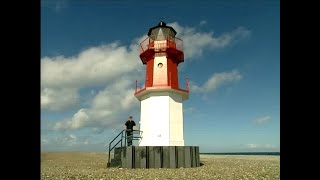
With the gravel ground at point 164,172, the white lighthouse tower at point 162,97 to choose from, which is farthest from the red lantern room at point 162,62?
the gravel ground at point 164,172

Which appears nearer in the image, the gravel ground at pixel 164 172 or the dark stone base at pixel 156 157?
the gravel ground at pixel 164 172

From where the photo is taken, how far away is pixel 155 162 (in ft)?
61.2

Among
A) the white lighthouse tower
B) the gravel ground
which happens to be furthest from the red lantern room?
the gravel ground

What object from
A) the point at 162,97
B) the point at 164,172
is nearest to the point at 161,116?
the point at 162,97

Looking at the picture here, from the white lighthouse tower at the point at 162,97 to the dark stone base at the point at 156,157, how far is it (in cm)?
127

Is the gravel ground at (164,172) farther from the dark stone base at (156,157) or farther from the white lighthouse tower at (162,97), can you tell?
the white lighthouse tower at (162,97)

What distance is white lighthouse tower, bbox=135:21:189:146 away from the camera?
20438mm

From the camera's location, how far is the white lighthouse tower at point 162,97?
2044 centimetres

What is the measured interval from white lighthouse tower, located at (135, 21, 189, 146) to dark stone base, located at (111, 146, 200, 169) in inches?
50.0
